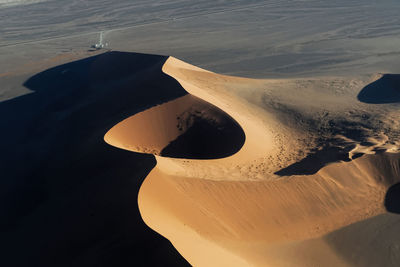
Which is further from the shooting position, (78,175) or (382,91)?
(382,91)

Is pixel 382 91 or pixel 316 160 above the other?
pixel 382 91

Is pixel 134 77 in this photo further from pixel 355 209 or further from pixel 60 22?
pixel 60 22

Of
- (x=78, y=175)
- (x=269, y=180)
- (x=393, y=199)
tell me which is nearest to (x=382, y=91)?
(x=393, y=199)

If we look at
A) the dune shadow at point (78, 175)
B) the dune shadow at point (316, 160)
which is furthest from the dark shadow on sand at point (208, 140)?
the dune shadow at point (78, 175)

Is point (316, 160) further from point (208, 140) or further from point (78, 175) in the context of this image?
point (78, 175)

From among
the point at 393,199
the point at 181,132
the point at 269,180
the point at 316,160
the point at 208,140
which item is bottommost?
the point at 393,199

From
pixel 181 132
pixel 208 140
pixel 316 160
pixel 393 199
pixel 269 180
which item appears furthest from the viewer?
pixel 181 132

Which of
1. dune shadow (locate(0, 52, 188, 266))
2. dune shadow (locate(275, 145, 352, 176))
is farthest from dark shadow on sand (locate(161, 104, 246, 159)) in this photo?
dune shadow (locate(0, 52, 188, 266))

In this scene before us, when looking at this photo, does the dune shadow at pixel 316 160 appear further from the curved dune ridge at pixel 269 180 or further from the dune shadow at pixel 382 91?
the dune shadow at pixel 382 91
